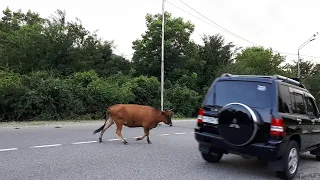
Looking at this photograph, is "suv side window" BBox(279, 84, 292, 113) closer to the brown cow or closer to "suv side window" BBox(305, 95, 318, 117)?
"suv side window" BBox(305, 95, 318, 117)

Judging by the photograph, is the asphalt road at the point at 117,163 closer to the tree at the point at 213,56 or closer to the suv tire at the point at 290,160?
the suv tire at the point at 290,160

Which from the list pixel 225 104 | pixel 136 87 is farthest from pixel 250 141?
pixel 136 87

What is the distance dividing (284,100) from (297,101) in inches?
35.0

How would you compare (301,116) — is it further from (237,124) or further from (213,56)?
(213,56)

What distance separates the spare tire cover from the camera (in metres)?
6.51

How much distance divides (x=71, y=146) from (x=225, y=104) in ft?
16.1

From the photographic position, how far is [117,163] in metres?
7.53

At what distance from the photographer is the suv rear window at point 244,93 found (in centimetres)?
670

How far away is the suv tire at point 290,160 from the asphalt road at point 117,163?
0.35 meters

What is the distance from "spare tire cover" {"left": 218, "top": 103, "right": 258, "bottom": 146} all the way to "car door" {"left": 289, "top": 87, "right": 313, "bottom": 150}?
105 centimetres

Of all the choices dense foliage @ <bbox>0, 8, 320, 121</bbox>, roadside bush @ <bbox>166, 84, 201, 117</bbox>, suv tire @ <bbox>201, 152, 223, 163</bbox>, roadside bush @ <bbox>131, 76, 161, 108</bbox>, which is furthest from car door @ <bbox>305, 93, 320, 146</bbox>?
roadside bush @ <bbox>166, 84, 201, 117</bbox>

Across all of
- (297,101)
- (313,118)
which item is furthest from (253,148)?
(313,118)

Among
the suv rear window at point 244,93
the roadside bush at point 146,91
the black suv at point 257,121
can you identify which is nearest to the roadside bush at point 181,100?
the roadside bush at point 146,91

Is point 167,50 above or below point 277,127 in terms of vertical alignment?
above
